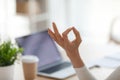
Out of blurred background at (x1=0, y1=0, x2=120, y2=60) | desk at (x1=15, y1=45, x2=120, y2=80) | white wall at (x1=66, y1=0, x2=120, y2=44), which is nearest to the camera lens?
desk at (x1=15, y1=45, x2=120, y2=80)

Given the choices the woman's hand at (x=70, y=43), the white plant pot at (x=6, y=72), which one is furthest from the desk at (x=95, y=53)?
the woman's hand at (x=70, y=43)

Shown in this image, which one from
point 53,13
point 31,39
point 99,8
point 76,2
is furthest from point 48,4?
point 31,39

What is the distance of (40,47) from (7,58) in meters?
0.46

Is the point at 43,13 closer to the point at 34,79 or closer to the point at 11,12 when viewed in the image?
the point at 11,12

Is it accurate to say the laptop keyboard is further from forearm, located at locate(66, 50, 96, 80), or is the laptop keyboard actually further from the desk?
forearm, located at locate(66, 50, 96, 80)

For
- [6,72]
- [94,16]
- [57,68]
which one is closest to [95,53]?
[57,68]

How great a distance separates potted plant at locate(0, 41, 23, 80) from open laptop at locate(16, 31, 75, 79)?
10.6 inches

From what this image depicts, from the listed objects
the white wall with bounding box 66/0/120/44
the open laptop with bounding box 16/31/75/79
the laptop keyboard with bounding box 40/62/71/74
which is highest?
the open laptop with bounding box 16/31/75/79

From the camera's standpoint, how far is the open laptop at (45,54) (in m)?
1.80

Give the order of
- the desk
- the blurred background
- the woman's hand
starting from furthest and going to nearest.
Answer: the blurred background
the desk
the woman's hand

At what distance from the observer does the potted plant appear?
149cm

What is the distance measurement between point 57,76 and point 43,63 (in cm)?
20

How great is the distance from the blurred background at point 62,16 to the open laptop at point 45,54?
2.19m

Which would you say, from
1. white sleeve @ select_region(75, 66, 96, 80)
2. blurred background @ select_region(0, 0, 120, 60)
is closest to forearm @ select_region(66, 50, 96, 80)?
white sleeve @ select_region(75, 66, 96, 80)
